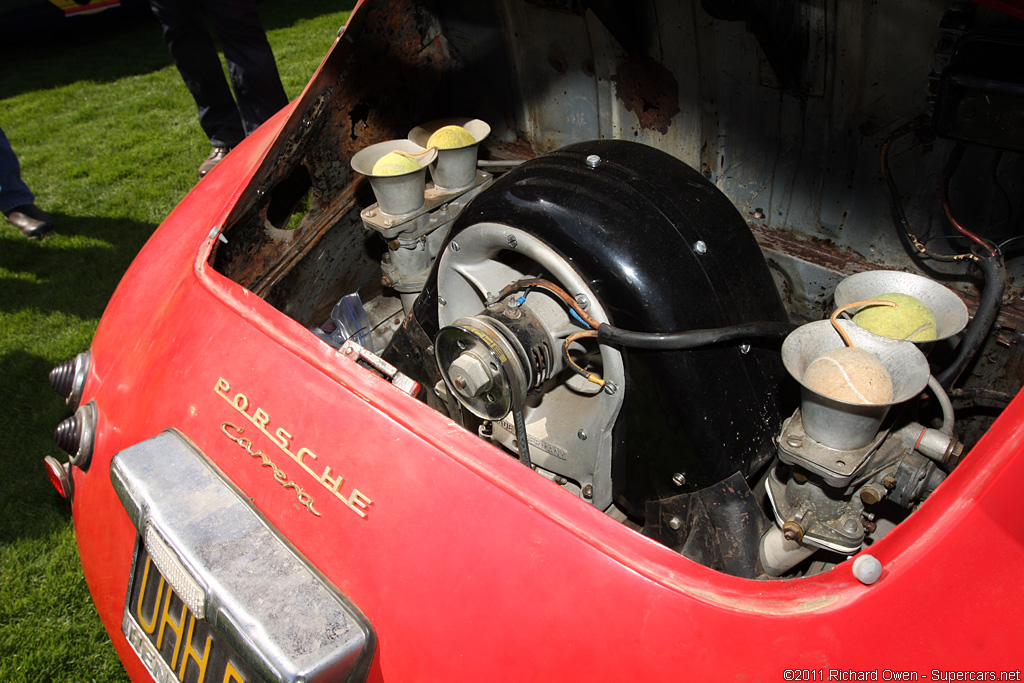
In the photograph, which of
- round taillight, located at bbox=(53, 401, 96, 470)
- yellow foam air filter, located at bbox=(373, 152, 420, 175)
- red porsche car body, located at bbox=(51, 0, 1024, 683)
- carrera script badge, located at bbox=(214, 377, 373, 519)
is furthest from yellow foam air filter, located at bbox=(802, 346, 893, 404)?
round taillight, located at bbox=(53, 401, 96, 470)

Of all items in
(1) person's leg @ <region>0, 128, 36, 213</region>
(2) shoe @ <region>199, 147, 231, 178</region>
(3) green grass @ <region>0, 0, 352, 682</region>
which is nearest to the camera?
(3) green grass @ <region>0, 0, 352, 682</region>

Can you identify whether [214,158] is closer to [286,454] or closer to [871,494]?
[286,454]

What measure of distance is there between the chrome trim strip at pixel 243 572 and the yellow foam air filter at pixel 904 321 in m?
0.90

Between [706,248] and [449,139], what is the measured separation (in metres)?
0.82

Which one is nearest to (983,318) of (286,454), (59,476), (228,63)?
(286,454)

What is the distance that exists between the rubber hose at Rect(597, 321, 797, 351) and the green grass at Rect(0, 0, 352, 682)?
1699 millimetres

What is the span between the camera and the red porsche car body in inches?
33.8

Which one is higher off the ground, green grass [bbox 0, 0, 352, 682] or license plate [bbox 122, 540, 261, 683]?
license plate [bbox 122, 540, 261, 683]

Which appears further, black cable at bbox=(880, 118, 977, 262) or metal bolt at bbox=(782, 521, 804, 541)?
black cable at bbox=(880, 118, 977, 262)

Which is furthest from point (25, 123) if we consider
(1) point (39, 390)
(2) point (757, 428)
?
(2) point (757, 428)

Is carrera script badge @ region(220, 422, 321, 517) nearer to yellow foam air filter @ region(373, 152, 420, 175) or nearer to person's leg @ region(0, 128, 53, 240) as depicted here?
yellow foam air filter @ region(373, 152, 420, 175)

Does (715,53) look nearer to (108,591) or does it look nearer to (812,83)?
(812,83)

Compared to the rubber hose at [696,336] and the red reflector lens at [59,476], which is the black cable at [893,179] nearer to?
the rubber hose at [696,336]

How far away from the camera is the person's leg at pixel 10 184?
376cm
